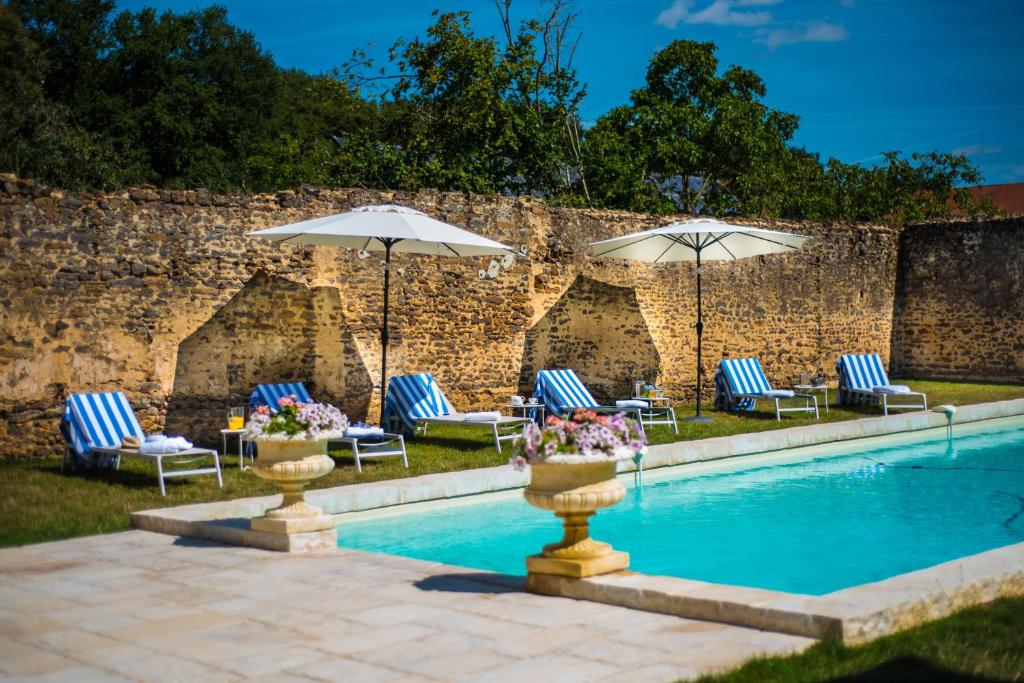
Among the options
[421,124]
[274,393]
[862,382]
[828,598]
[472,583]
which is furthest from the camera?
[421,124]

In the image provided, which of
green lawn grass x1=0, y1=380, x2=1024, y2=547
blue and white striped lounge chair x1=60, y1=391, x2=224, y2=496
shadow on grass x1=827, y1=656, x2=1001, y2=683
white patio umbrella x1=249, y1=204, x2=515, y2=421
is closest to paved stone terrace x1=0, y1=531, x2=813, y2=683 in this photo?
shadow on grass x1=827, y1=656, x2=1001, y2=683

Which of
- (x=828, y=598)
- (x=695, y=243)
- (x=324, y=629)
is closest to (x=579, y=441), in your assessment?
(x=828, y=598)

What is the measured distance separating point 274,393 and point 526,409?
3531mm

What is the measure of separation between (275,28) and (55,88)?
30.4 ft

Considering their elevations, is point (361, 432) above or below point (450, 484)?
above

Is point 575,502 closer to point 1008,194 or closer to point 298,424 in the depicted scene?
point 298,424

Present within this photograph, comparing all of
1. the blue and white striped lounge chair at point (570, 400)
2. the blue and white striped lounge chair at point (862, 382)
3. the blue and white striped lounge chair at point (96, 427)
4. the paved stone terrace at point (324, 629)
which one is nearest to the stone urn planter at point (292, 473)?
the paved stone terrace at point (324, 629)

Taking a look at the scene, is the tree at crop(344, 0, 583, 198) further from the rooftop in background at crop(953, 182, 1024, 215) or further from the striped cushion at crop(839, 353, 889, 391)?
the rooftop in background at crop(953, 182, 1024, 215)

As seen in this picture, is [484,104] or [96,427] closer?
[96,427]

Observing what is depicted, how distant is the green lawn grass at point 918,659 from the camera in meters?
3.54

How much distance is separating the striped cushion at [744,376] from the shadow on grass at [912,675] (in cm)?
1035

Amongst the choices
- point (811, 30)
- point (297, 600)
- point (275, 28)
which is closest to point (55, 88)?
point (275, 28)

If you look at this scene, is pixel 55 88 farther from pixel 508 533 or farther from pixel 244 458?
pixel 508 533

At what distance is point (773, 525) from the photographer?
7621mm
